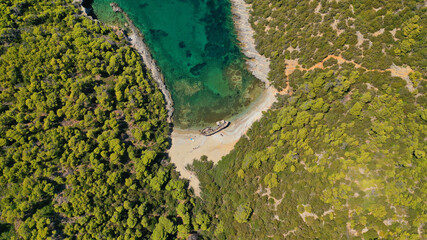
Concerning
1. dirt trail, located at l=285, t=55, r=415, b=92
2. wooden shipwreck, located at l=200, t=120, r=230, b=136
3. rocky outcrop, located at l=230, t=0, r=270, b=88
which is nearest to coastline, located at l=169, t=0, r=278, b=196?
rocky outcrop, located at l=230, t=0, r=270, b=88

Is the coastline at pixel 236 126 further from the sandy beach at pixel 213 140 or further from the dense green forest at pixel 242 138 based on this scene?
the dense green forest at pixel 242 138

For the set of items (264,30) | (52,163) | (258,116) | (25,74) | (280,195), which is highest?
(25,74)

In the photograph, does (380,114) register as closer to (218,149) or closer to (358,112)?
(358,112)

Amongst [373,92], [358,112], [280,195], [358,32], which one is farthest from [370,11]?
[280,195]

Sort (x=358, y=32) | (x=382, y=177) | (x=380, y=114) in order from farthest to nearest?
1. (x=358, y=32)
2. (x=380, y=114)
3. (x=382, y=177)

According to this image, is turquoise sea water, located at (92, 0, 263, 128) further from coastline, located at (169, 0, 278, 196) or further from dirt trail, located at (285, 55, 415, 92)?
dirt trail, located at (285, 55, 415, 92)

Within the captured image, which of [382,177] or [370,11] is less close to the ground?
[370,11]
